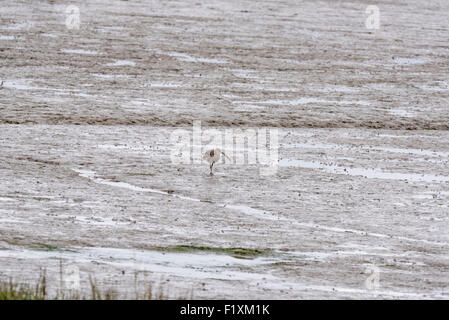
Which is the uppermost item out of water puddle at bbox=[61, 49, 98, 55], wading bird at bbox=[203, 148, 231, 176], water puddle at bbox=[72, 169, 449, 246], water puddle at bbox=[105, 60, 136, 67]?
water puddle at bbox=[61, 49, 98, 55]

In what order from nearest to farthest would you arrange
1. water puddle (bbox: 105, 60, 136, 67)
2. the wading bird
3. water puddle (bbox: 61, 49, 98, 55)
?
the wading bird, water puddle (bbox: 105, 60, 136, 67), water puddle (bbox: 61, 49, 98, 55)

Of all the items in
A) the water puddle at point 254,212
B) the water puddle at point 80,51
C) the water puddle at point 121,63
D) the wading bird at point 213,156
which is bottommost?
the water puddle at point 254,212

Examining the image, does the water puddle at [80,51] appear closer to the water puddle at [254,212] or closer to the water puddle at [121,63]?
the water puddle at [121,63]

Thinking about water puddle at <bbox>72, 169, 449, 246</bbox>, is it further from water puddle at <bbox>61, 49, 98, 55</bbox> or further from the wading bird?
water puddle at <bbox>61, 49, 98, 55</bbox>

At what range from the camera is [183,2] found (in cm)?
3700

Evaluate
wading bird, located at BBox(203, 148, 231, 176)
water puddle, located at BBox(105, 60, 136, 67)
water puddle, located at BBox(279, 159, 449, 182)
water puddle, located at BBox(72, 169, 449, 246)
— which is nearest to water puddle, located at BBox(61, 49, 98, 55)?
water puddle, located at BBox(105, 60, 136, 67)

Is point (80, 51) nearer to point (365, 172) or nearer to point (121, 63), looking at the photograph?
point (121, 63)

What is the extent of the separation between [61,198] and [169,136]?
16.6ft

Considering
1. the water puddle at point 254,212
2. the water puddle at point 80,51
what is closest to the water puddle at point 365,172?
the water puddle at point 254,212

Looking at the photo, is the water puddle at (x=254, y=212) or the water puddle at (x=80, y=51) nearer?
the water puddle at (x=254, y=212)

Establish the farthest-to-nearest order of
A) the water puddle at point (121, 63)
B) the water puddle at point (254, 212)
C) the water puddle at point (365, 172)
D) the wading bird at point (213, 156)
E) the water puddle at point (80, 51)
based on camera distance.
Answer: the water puddle at point (80, 51), the water puddle at point (121, 63), the water puddle at point (365, 172), the wading bird at point (213, 156), the water puddle at point (254, 212)

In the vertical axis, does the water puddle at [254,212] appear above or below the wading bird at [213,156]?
below

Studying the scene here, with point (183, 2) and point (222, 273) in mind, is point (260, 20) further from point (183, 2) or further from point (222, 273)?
point (222, 273)
